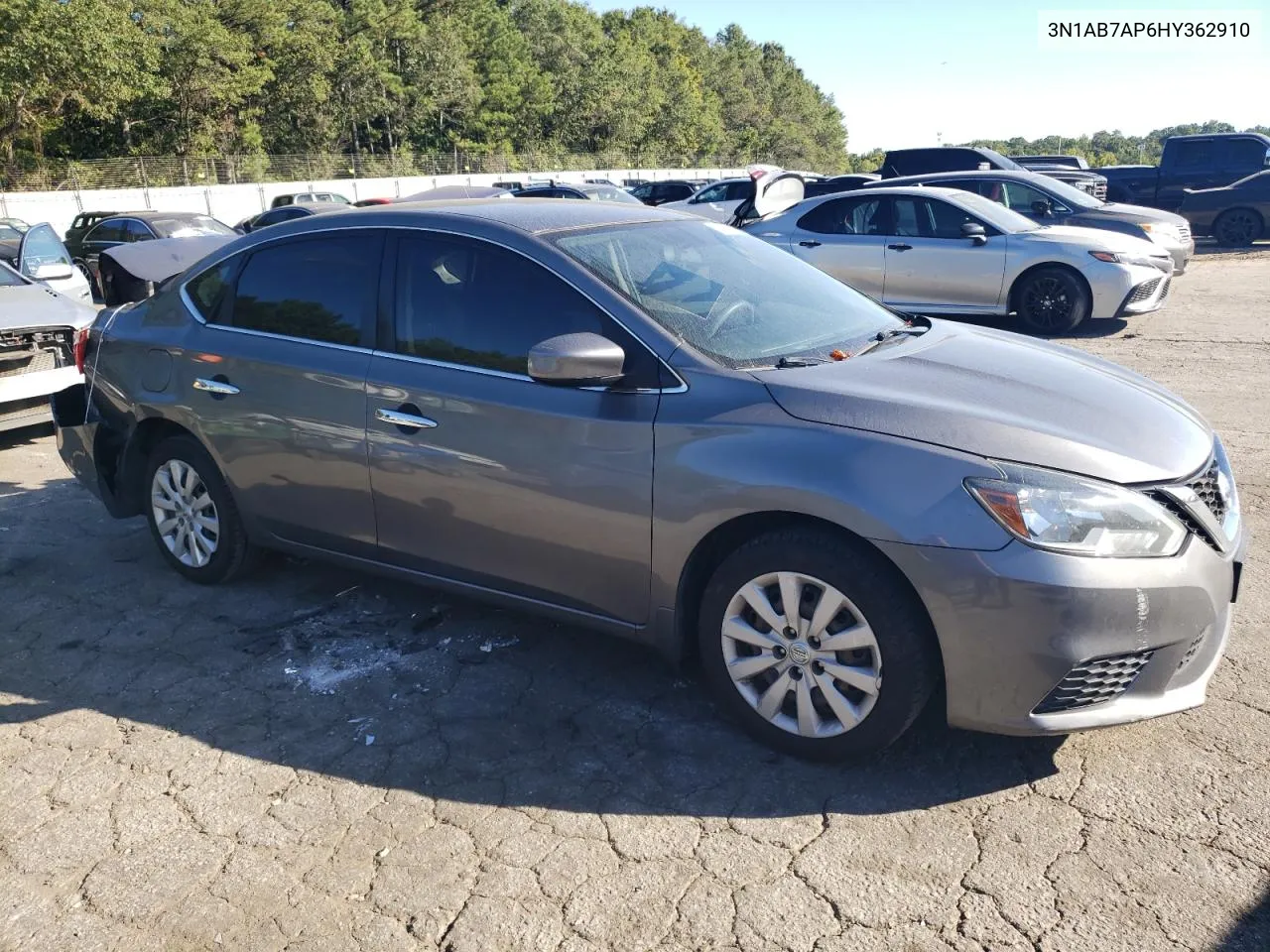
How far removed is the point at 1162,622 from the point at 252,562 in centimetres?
376

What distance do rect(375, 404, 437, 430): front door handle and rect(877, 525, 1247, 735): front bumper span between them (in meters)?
1.78

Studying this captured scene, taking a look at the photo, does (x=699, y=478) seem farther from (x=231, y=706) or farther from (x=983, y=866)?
(x=231, y=706)

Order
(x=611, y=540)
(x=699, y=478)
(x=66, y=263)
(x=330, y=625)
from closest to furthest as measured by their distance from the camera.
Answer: (x=699, y=478) → (x=611, y=540) → (x=330, y=625) → (x=66, y=263)

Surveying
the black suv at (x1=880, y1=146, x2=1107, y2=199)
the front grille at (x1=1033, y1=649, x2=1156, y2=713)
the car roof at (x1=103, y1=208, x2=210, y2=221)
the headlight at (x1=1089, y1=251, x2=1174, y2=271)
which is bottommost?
the front grille at (x1=1033, y1=649, x2=1156, y2=713)

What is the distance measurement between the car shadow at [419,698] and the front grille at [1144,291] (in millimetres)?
8448

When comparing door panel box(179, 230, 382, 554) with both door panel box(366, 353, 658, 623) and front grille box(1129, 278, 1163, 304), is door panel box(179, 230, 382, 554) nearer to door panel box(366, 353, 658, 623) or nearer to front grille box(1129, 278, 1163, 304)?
door panel box(366, 353, 658, 623)

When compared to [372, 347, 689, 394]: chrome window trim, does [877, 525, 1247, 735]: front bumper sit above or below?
below

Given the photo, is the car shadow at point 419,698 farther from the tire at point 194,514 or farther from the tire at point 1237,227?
the tire at point 1237,227

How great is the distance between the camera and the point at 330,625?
14.4 feet

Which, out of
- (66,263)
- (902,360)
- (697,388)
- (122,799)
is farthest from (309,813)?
(66,263)

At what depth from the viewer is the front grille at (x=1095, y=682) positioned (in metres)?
2.85

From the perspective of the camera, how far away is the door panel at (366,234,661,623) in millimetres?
3412

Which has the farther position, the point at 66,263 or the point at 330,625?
the point at 66,263

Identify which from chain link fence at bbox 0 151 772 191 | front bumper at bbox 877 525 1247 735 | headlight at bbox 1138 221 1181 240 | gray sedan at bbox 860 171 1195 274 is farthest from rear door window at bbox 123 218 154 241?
chain link fence at bbox 0 151 772 191
